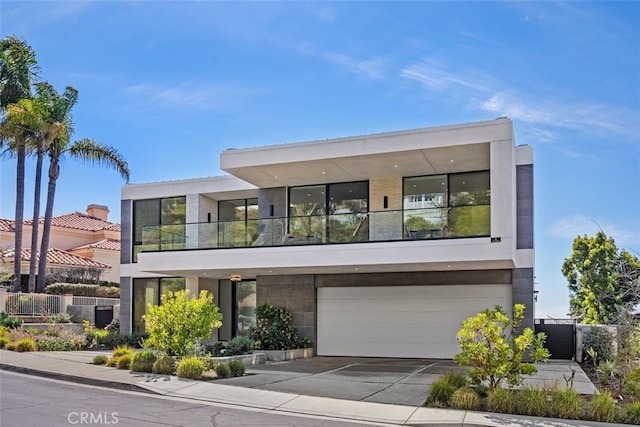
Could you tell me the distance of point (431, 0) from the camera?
14828mm

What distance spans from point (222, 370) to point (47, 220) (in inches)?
738

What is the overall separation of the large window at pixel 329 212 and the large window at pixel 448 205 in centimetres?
148

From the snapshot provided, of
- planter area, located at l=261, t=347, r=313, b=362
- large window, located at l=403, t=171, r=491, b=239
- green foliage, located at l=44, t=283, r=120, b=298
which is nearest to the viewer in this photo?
large window, located at l=403, t=171, r=491, b=239

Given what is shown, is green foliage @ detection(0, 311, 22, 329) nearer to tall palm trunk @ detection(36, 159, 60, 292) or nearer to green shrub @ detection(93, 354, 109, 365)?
tall palm trunk @ detection(36, 159, 60, 292)

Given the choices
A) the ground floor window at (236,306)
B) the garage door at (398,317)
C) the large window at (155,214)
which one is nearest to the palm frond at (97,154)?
the large window at (155,214)

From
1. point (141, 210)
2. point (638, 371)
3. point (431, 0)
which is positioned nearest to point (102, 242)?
point (141, 210)

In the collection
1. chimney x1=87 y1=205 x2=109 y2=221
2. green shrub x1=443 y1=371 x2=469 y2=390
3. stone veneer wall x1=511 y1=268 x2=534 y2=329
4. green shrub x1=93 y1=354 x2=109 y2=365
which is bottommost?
green shrub x1=93 y1=354 x2=109 y2=365

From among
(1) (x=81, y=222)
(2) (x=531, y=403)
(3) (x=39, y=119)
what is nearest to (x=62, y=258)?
(1) (x=81, y=222)

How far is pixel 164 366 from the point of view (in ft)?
50.6

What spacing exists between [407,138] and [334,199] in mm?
4724

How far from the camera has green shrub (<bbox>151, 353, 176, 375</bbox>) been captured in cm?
1538

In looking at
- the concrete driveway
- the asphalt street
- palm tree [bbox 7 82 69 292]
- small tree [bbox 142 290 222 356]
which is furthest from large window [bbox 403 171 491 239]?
palm tree [bbox 7 82 69 292]

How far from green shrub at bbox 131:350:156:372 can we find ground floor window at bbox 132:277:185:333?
33.8 feet

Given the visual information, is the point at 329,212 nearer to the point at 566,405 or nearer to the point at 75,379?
the point at 75,379
